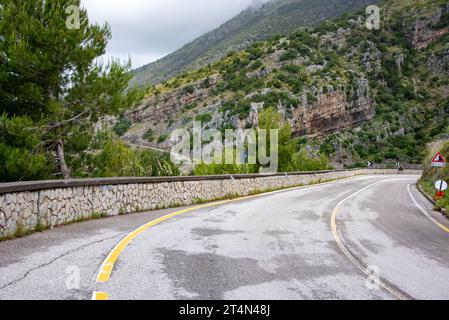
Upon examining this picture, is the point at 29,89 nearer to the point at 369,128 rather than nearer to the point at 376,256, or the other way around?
the point at 376,256

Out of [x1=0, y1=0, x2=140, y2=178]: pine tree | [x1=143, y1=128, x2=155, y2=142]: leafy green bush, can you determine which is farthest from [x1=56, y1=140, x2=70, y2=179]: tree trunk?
[x1=143, y1=128, x2=155, y2=142]: leafy green bush

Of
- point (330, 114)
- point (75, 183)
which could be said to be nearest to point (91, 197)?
point (75, 183)

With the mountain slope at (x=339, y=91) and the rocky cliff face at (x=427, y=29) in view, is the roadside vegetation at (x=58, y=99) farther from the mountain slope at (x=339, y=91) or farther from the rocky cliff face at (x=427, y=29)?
the rocky cliff face at (x=427, y=29)

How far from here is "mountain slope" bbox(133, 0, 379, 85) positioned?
134 m

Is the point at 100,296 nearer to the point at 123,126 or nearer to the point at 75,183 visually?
the point at 75,183

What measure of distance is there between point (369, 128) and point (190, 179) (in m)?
76.8

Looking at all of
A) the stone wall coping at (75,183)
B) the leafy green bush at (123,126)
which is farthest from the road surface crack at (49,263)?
the leafy green bush at (123,126)

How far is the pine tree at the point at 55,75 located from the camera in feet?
53.4

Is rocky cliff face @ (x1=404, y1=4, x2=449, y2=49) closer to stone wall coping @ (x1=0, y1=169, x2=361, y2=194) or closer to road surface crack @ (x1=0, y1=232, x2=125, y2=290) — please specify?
stone wall coping @ (x1=0, y1=169, x2=361, y2=194)

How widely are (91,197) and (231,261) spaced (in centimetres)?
562

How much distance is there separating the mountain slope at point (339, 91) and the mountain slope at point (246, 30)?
2492cm

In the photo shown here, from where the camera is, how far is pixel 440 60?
3794 inches

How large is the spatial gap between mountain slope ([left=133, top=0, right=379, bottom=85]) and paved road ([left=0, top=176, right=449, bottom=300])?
4892 inches

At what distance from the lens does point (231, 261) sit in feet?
21.4
